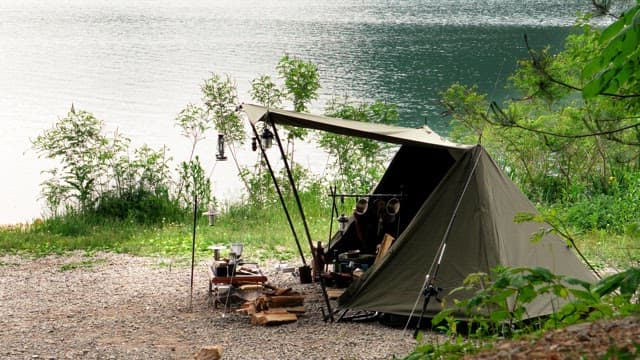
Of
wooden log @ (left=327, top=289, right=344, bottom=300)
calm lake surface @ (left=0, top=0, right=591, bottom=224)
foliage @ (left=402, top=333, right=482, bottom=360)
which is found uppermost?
calm lake surface @ (left=0, top=0, right=591, bottom=224)

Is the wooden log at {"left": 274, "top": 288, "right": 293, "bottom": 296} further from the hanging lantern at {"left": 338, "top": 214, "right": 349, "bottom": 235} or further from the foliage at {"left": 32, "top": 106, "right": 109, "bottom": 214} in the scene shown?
the foliage at {"left": 32, "top": 106, "right": 109, "bottom": 214}

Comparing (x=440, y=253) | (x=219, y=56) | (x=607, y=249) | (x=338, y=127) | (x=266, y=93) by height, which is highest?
(x=219, y=56)

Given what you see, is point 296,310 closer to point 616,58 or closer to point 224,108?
point 616,58

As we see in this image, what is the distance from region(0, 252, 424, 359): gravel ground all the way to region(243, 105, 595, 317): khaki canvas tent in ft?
0.95

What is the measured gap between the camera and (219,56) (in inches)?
1022

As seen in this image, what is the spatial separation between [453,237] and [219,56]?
804 inches

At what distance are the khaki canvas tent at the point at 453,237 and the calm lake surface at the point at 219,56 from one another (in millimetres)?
4714

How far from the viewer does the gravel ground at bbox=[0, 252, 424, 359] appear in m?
5.87

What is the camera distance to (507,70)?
2228 centimetres

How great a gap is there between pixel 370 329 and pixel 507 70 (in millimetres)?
17050

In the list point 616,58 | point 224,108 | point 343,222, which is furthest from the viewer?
point 224,108

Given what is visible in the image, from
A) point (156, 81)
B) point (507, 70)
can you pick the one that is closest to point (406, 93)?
point (507, 70)

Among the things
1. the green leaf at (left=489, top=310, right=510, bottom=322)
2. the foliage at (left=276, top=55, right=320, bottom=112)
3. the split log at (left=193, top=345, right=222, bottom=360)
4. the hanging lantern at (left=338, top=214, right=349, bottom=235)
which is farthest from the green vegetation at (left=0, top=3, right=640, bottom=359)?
the green leaf at (left=489, top=310, right=510, bottom=322)

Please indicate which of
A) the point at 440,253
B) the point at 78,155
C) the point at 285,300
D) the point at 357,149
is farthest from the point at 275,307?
the point at 357,149
